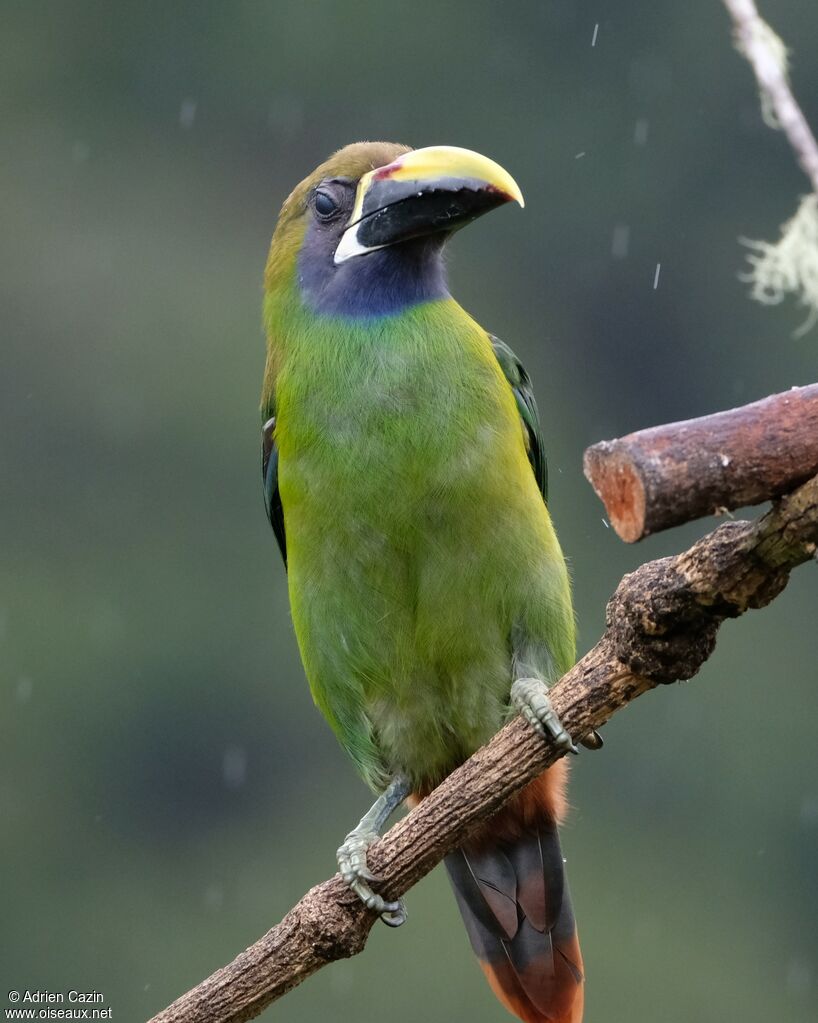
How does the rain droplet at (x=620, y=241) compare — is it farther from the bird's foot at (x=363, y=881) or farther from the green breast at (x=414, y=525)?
the bird's foot at (x=363, y=881)

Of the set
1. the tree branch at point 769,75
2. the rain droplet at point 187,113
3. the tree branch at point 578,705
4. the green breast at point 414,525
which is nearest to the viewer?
the tree branch at point 578,705

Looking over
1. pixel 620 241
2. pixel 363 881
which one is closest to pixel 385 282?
pixel 363 881

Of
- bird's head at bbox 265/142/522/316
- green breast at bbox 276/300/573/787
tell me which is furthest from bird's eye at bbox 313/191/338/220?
green breast at bbox 276/300/573/787

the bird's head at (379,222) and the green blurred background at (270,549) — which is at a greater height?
the green blurred background at (270,549)

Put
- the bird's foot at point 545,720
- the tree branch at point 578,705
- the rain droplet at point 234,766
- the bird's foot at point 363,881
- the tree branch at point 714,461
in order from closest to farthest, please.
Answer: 1. the tree branch at point 714,461
2. the tree branch at point 578,705
3. the bird's foot at point 545,720
4. the bird's foot at point 363,881
5. the rain droplet at point 234,766

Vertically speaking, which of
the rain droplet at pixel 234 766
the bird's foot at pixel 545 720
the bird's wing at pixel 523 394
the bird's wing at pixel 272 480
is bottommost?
the bird's foot at pixel 545 720

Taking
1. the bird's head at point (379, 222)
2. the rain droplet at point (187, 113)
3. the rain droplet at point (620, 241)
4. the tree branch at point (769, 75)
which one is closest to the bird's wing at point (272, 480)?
the bird's head at point (379, 222)

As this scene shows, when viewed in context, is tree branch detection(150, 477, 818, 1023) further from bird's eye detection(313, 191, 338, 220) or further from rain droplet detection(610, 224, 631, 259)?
rain droplet detection(610, 224, 631, 259)

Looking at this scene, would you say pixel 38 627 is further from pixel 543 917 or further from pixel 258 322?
pixel 543 917

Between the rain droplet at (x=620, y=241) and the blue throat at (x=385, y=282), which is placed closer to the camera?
the blue throat at (x=385, y=282)

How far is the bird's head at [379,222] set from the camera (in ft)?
10.9

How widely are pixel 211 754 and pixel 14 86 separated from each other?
4665 mm

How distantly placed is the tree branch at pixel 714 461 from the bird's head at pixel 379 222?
97cm

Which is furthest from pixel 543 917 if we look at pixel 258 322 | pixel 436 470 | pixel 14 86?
pixel 14 86
